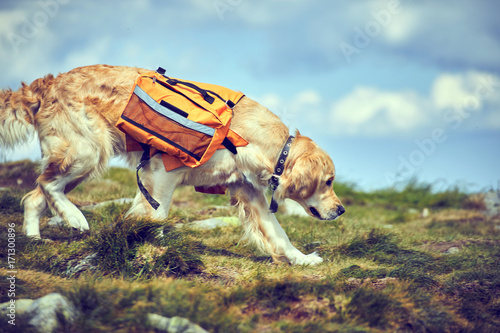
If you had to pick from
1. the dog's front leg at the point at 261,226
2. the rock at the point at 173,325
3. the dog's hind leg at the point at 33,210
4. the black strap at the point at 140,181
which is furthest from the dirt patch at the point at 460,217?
the rock at the point at 173,325

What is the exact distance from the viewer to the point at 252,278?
345 centimetres

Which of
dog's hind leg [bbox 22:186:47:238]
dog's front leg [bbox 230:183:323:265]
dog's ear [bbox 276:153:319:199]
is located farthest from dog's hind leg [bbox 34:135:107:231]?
dog's ear [bbox 276:153:319:199]

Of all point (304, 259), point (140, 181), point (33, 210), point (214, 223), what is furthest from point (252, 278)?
point (33, 210)

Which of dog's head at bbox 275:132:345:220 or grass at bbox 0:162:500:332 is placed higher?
dog's head at bbox 275:132:345:220

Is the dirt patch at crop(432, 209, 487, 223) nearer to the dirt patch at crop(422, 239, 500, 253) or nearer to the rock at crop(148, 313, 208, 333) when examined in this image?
the dirt patch at crop(422, 239, 500, 253)

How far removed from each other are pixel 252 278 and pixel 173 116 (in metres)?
1.55

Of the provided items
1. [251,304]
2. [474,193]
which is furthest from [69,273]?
[474,193]

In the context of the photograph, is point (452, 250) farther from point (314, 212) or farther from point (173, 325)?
point (173, 325)

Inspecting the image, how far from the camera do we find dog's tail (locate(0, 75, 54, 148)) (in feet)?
14.3

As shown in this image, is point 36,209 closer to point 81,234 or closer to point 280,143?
point 81,234

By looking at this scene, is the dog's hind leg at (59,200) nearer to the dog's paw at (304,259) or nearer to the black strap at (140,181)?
the black strap at (140,181)

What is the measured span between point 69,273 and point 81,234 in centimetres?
91

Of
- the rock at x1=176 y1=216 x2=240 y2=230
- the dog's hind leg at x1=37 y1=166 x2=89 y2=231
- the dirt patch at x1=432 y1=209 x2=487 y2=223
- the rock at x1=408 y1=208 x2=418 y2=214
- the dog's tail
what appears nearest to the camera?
the dog's hind leg at x1=37 y1=166 x2=89 y2=231

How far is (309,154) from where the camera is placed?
4156mm
